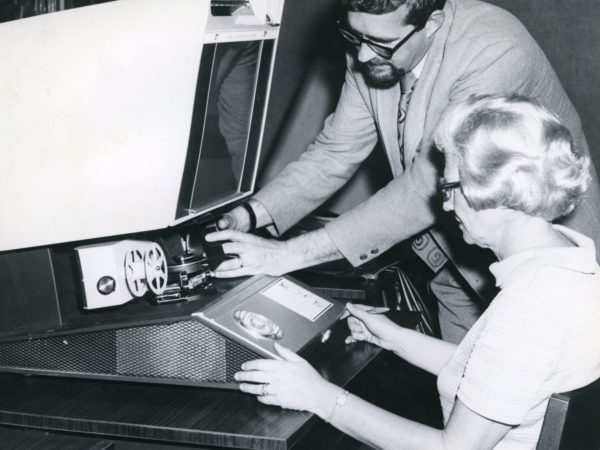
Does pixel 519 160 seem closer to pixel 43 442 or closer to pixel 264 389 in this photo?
pixel 264 389

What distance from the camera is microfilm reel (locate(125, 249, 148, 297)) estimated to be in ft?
4.13

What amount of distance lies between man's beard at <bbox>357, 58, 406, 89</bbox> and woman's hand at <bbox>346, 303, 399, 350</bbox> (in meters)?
0.62

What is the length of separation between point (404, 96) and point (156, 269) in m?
0.89

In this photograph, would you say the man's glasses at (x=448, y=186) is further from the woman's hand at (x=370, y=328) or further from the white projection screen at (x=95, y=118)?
the white projection screen at (x=95, y=118)

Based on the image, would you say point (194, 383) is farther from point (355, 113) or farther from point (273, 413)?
point (355, 113)

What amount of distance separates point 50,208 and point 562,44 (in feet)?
7.49

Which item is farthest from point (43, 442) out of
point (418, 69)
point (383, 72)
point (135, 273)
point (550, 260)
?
point (418, 69)

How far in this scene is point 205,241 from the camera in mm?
1596

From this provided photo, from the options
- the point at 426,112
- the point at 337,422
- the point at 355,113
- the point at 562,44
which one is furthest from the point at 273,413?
the point at 562,44

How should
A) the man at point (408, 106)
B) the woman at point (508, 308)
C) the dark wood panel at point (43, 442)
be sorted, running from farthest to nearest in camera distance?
the man at point (408, 106)
the dark wood panel at point (43, 442)
the woman at point (508, 308)

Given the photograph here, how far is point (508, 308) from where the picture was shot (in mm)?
1058

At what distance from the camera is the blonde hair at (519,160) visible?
1.12m

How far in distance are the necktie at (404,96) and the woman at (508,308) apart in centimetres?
56

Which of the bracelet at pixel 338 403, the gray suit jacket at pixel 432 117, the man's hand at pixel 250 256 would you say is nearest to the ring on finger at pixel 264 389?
the bracelet at pixel 338 403
